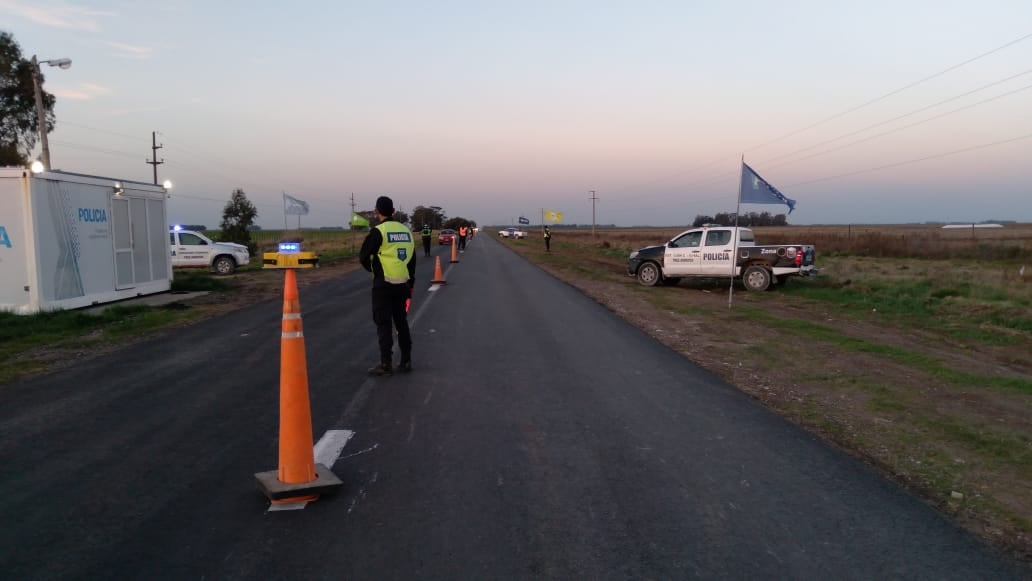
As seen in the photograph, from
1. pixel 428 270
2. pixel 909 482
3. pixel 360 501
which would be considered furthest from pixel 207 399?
pixel 428 270

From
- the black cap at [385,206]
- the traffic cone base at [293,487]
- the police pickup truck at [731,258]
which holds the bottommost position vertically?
the traffic cone base at [293,487]

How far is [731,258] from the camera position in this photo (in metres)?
20.2

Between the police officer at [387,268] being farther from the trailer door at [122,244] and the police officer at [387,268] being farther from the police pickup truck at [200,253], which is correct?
the police pickup truck at [200,253]

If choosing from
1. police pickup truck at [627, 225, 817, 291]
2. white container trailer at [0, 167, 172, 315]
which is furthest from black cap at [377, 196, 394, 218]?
police pickup truck at [627, 225, 817, 291]

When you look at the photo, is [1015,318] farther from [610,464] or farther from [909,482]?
[610,464]

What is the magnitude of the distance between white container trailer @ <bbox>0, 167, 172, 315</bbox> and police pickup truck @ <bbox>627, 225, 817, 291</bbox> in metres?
14.3

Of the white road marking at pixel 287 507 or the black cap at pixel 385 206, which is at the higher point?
the black cap at pixel 385 206

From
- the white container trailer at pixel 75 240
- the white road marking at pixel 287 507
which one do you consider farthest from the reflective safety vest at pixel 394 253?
the white container trailer at pixel 75 240

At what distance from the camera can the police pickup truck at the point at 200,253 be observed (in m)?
26.0

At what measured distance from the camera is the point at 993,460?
5.61 meters

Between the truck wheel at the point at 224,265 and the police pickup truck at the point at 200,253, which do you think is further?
the truck wheel at the point at 224,265

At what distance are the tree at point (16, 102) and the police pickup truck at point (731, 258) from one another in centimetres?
3947

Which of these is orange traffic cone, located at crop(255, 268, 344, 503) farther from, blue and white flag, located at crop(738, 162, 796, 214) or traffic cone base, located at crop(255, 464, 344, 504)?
blue and white flag, located at crop(738, 162, 796, 214)

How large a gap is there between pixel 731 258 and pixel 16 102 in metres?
43.4
